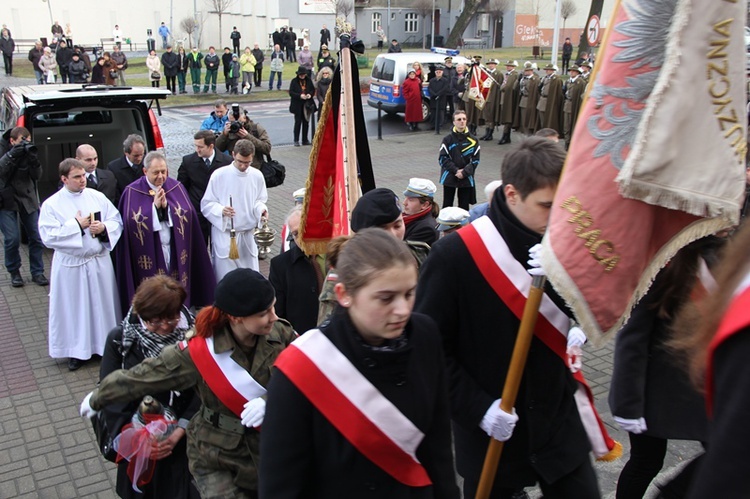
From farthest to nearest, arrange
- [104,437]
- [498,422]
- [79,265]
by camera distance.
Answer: [79,265], [104,437], [498,422]

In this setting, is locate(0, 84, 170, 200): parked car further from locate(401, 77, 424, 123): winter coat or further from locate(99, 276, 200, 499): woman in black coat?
locate(401, 77, 424, 123): winter coat

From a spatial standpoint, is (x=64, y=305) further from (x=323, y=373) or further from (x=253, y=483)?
(x=323, y=373)

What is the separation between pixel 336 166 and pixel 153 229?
272 centimetres

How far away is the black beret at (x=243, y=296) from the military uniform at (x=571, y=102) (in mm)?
14396

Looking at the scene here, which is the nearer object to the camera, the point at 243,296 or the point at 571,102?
the point at 243,296

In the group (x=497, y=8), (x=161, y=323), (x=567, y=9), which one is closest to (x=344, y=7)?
(x=497, y=8)

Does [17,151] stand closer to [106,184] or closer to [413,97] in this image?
[106,184]

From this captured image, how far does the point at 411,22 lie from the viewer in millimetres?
56938

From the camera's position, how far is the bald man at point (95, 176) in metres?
8.16

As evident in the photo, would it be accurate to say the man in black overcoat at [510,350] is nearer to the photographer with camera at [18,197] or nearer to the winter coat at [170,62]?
the photographer with camera at [18,197]

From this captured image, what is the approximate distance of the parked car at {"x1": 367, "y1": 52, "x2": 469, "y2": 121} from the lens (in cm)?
2102

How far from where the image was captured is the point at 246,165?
26.3 ft

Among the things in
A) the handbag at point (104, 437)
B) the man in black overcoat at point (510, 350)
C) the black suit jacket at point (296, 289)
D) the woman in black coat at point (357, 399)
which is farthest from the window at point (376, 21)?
the woman in black coat at point (357, 399)

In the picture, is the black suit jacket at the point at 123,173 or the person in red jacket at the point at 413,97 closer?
the black suit jacket at the point at 123,173
